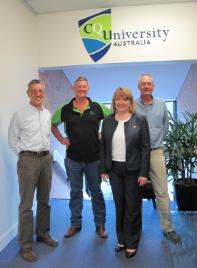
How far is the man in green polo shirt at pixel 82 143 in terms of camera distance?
3023 millimetres

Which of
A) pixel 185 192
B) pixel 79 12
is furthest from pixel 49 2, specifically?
pixel 185 192

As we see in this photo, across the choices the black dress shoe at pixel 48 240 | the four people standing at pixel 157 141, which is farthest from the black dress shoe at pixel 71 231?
the four people standing at pixel 157 141

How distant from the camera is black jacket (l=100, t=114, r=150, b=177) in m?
2.57

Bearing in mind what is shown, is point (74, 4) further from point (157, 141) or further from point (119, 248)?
point (119, 248)

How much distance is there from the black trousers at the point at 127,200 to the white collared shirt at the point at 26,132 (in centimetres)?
75

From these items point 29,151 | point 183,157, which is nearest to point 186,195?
point 183,157

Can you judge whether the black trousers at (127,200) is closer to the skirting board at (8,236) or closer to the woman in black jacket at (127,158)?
the woman in black jacket at (127,158)

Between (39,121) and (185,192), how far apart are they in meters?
2.05

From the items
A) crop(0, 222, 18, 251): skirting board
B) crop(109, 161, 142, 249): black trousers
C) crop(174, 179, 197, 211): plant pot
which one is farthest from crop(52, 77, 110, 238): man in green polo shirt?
crop(174, 179, 197, 211): plant pot

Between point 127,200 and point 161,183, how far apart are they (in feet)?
1.63

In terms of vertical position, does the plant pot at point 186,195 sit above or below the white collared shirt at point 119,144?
below

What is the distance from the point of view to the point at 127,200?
2652 mm

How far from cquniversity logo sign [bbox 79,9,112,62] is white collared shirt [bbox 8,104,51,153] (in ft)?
4.51

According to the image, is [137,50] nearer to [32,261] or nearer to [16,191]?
[16,191]
